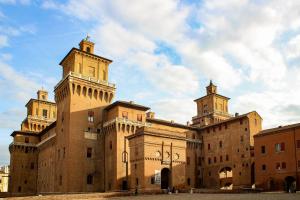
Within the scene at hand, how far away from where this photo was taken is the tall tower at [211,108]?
91875mm

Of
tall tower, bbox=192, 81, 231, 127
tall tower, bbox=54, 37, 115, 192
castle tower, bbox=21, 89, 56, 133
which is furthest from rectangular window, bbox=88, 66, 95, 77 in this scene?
tall tower, bbox=192, 81, 231, 127

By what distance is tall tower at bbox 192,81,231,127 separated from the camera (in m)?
91.9

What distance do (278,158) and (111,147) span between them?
2743cm

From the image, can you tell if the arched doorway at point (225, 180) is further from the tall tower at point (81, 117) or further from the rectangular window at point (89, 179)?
the rectangular window at point (89, 179)

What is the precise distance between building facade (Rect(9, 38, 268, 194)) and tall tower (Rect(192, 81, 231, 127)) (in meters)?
12.9

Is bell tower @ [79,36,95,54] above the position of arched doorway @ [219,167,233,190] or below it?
above

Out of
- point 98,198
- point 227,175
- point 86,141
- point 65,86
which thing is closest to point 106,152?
point 86,141

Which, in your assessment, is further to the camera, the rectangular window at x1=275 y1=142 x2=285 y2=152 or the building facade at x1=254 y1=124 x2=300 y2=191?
the rectangular window at x1=275 y1=142 x2=285 y2=152

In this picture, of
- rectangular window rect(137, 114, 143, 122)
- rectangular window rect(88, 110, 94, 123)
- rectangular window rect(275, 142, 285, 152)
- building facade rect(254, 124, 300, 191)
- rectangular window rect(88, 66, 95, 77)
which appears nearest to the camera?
building facade rect(254, 124, 300, 191)

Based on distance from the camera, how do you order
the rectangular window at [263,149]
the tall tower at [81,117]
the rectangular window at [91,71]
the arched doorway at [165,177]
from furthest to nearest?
the rectangular window at [91,71]
the tall tower at [81,117]
the rectangular window at [263,149]
the arched doorway at [165,177]

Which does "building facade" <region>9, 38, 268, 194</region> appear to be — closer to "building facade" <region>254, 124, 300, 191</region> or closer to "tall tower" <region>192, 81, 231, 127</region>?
"building facade" <region>254, 124, 300, 191</region>

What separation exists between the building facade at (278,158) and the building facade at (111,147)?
273 inches

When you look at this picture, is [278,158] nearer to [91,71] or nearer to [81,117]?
[81,117]

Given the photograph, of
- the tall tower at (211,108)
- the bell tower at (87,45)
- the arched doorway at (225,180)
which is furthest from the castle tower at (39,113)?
the arched doorway at (225,180)
